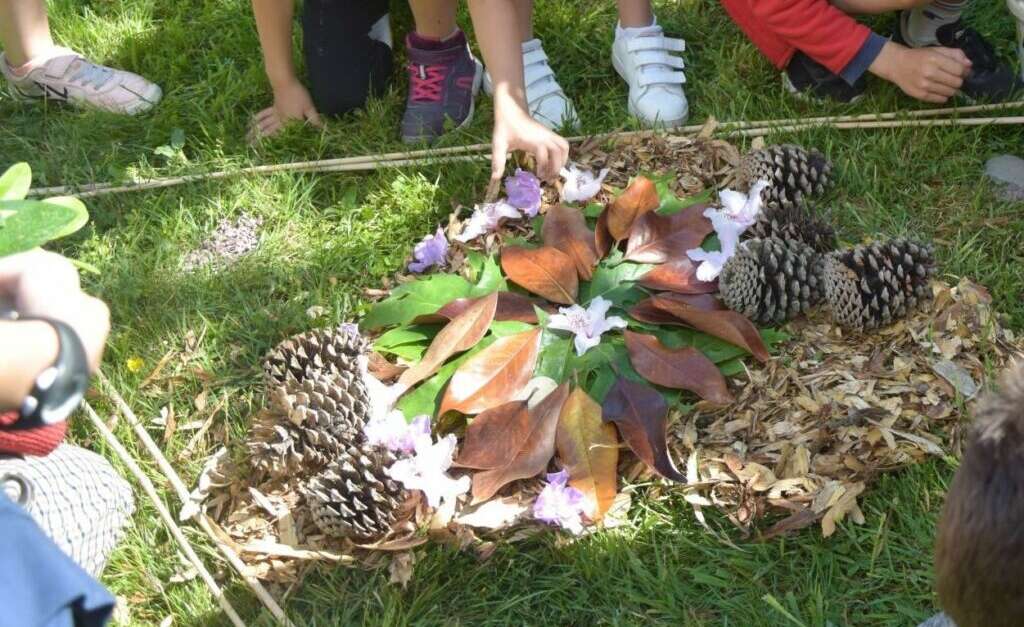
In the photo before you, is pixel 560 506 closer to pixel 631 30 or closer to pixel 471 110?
pixel 471 110

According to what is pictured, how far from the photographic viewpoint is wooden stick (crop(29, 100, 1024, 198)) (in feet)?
8.31

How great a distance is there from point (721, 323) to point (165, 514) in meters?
1.18

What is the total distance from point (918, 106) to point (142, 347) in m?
2.01

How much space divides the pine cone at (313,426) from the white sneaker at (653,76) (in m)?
1.14

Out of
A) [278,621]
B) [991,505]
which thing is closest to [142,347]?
[278,621]

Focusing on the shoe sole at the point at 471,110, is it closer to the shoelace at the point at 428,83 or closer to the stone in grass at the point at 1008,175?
the shoelace at the point at 428,83

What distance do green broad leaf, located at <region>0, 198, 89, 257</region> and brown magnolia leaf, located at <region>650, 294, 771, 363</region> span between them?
3.88 feet

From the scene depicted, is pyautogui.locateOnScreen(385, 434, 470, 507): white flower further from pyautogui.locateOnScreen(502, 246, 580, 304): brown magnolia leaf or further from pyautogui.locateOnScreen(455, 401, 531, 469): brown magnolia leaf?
pyautogui.locateOnScreen(502, 246, 580, 304): brown magnolia leaf

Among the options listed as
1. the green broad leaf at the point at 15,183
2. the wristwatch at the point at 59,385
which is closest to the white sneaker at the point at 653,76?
the green broad leaf at the point at 15,183

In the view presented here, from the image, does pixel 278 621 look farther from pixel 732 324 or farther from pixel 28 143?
pixel 28 143

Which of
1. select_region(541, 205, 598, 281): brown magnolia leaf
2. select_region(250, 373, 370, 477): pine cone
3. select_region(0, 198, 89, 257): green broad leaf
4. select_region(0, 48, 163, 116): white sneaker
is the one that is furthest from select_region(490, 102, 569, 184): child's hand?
select_region(0, 48, 163, 116): white sneaker

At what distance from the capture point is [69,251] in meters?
2.68

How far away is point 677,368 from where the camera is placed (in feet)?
6.59

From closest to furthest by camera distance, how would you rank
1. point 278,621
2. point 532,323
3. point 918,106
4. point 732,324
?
1. point 278,621
2. point 732,324
3. point 532,323
4. point 918,106
